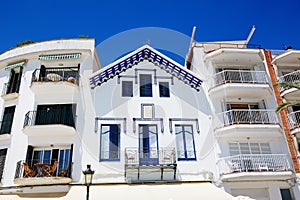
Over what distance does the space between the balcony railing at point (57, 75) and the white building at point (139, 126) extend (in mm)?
77

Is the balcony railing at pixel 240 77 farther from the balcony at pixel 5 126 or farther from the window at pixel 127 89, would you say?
the balcony at pixel 5 126

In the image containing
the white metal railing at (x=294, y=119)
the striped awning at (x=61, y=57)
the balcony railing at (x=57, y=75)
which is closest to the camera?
the white metal railing at (x=294, y=119)

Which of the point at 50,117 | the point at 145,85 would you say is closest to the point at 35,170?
the point at 50,117

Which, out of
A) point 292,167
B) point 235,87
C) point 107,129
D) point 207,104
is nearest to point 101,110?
point 107,129

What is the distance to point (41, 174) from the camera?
13070 mm

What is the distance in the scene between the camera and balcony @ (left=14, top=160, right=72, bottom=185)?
42.1 ft

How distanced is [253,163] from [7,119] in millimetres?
16475

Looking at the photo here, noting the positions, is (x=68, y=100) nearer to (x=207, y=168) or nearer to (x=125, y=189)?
(x=125, y=189)

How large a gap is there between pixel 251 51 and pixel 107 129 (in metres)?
12.4

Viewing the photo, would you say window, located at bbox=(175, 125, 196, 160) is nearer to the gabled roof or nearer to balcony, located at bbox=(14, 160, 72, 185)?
the gabled roof

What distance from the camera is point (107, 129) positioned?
49.1 feet

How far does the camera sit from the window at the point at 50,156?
46.3 ft

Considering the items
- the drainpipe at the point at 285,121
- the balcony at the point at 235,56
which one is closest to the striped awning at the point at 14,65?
the balcony at the point at 235,56

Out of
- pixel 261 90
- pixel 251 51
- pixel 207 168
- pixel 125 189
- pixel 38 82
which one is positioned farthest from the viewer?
pixel 251 51
